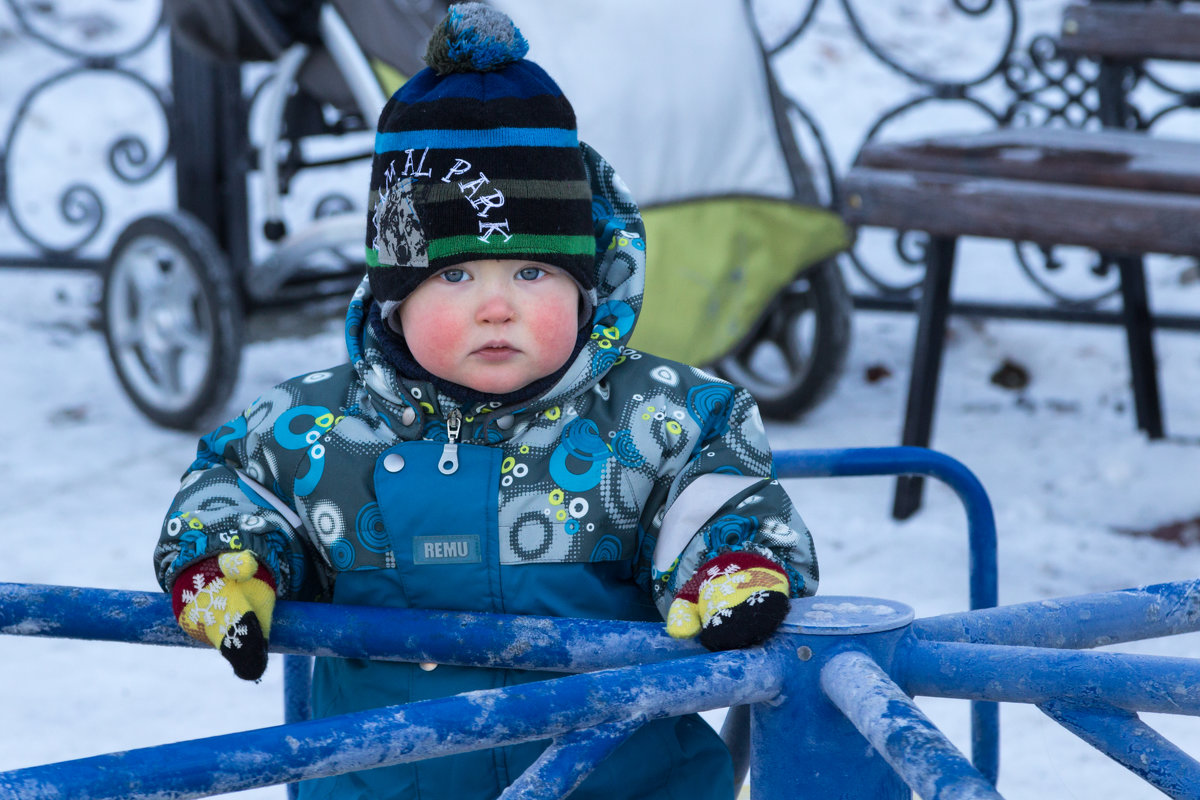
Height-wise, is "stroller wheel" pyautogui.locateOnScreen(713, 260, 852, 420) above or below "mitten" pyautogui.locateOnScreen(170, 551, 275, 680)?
below

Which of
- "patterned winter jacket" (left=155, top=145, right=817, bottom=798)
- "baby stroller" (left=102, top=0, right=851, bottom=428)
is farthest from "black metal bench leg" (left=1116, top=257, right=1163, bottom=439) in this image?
"patterned winter jacket" (left=155, top=145, right=817, bottom=798)

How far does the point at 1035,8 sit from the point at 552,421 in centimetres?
528

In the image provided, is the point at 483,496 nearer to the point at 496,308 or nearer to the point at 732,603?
the point at 496,308

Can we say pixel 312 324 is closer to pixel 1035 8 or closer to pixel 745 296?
pixel 745 296

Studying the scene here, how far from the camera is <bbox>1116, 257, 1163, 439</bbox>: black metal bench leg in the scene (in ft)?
10.3

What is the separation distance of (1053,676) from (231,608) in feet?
1.92

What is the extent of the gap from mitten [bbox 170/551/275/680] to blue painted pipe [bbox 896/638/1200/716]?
18.5 inches

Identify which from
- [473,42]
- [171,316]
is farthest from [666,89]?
[473,42]

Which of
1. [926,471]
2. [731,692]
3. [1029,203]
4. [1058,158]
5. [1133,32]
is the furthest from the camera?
[1133,32]

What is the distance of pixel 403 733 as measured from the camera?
0.79 meters

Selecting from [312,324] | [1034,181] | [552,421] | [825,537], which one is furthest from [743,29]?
[552,421]

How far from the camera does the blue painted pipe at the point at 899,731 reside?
2.39 ft

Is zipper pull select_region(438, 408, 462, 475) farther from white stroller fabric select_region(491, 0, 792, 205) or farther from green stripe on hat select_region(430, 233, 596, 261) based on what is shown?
white stroller fabric select_region(491, 0, 792, 205)

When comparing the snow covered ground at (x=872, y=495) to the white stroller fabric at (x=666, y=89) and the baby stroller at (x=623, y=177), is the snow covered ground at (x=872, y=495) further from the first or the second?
the white stroller fabric at (x=666, y=89)
